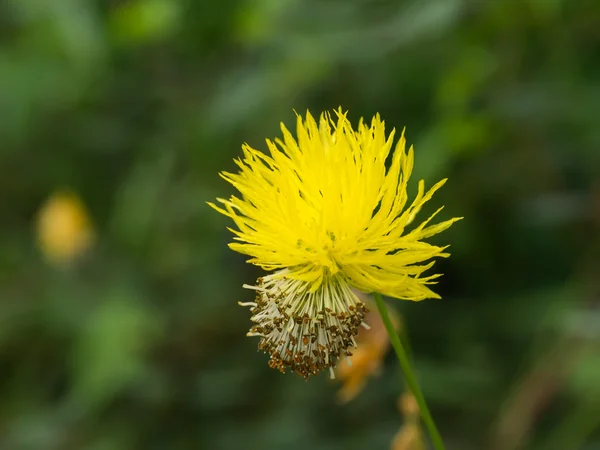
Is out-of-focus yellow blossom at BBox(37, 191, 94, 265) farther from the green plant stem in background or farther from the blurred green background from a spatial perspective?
the green plant stem in background

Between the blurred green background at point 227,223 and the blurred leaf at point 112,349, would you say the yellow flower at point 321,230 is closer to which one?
the blurred green background at point 227,223

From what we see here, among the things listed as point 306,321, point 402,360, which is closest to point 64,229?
point 306,321

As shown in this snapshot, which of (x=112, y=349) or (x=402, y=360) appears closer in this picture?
(x=402, y=360)

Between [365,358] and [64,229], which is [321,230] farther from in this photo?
[64,229]

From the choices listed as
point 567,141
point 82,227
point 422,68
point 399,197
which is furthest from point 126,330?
point 399,197

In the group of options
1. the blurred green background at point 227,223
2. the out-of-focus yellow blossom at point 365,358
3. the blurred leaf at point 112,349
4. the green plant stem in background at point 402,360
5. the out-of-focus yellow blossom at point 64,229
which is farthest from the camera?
the out-of-focus yellow blossom at point 64,229

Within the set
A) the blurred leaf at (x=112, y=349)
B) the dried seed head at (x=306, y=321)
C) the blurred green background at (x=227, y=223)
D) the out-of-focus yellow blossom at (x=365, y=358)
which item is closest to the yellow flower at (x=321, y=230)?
the dried seed head at (x=306, y=321)

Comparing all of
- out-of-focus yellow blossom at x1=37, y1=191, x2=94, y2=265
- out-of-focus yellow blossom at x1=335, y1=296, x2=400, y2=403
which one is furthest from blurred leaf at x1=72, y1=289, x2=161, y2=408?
out-of-focus yellow blossom at x1=335, y1=296, x2=400, y2=403
